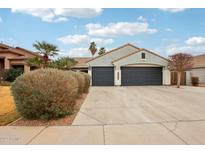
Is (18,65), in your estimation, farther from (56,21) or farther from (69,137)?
(69,137)

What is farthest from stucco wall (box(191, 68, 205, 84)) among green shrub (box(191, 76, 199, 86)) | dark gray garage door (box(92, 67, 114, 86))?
dark gray garage door (box(92, 67, 114, 86))

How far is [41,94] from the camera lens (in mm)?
6820

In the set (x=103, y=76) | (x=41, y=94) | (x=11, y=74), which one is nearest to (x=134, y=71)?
(x=103, y=76)

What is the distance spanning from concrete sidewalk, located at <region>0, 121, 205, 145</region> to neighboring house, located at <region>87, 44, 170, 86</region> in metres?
20.5

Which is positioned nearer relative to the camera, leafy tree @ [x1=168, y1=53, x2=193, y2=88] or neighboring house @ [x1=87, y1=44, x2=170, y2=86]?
leafy tree @ [x1=168, y1=53, x2=193, y2=88]

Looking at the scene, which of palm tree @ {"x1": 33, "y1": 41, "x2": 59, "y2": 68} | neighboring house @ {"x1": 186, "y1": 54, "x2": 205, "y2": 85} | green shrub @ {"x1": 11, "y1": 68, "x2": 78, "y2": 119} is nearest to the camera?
green shrub @ {"x1": 11, "y1": 68, "x2": 78, "y2": 119}

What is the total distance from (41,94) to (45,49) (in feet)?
58.2

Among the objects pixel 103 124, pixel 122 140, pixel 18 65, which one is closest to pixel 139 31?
pixel 103 124

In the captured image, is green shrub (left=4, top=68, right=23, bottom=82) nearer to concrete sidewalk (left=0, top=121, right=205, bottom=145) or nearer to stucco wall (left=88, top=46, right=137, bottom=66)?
stucco wall (left=88, top=46, right=137, bottom=66)

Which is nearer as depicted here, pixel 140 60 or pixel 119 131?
pixel 119 131

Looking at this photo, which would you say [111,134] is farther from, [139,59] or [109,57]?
[109,57]

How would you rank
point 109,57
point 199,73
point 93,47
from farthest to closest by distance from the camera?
point 93,47, point 199,73, point 109,57

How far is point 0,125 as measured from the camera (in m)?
6.64

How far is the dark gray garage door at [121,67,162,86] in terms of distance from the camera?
26984 mm
